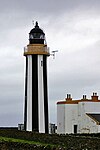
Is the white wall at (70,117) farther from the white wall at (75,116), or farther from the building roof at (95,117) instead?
the building roof at (95,117)

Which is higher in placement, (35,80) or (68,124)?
(35,80)

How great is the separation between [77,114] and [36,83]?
595 cm

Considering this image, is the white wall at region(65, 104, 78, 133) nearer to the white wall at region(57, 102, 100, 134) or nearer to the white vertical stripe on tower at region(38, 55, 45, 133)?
the white wall at region(57, 102, 100, 134)

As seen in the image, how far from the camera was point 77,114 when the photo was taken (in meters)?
48.7

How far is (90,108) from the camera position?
4822 cm

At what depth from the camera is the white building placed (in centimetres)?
4788

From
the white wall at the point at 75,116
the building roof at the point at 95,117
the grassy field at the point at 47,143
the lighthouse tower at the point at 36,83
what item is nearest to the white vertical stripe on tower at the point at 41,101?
the lighthouse tower at the point at 36,83

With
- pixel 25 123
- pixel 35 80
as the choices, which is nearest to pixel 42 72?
pixel 35 80

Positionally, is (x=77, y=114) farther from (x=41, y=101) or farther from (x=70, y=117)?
(x=41, y=101)

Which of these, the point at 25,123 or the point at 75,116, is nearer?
the point at 25,123

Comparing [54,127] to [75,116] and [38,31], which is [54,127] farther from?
[38,31]

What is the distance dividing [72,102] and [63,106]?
90 centimetres

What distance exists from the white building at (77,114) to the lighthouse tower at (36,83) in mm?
3977

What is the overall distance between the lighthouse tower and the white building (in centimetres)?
398
